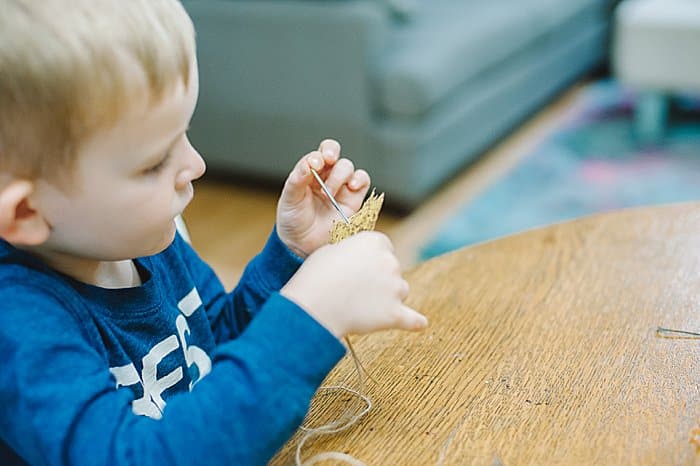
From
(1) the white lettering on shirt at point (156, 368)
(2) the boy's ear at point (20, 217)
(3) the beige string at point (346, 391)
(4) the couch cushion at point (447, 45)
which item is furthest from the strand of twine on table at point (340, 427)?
(4) the couch cushion at point (447, 45)

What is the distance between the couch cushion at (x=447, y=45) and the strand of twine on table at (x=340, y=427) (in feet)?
5.49

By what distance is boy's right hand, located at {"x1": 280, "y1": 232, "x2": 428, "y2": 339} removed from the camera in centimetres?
65

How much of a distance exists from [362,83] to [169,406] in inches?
74.3

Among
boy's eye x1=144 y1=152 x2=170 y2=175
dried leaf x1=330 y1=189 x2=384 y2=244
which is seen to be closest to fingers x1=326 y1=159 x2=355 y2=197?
dried leaf x1=330 y1=189 x2=384 y2=244

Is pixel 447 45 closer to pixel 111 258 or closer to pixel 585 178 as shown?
pixel 585 178

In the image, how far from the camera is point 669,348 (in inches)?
30.7

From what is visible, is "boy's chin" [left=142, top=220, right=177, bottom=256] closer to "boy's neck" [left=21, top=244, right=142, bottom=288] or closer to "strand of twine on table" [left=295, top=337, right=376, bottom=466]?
"boy's neck" [left=21, top=244, right=142, bottom=288]

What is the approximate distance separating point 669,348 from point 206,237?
74.0 inches

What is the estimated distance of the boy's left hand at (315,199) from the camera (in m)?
0.84

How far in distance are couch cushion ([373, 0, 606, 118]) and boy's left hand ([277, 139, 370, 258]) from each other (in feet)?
5.09

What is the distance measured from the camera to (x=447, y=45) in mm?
2539

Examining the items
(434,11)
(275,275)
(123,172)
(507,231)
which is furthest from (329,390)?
(434,11)

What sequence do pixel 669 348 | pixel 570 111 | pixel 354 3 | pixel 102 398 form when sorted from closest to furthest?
1. pixel 102 398
2. pixel 669 348
3. pixel 354 3
4. pixel 570 111

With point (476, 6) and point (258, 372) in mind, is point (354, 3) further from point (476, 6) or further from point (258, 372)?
point (258, 372)
